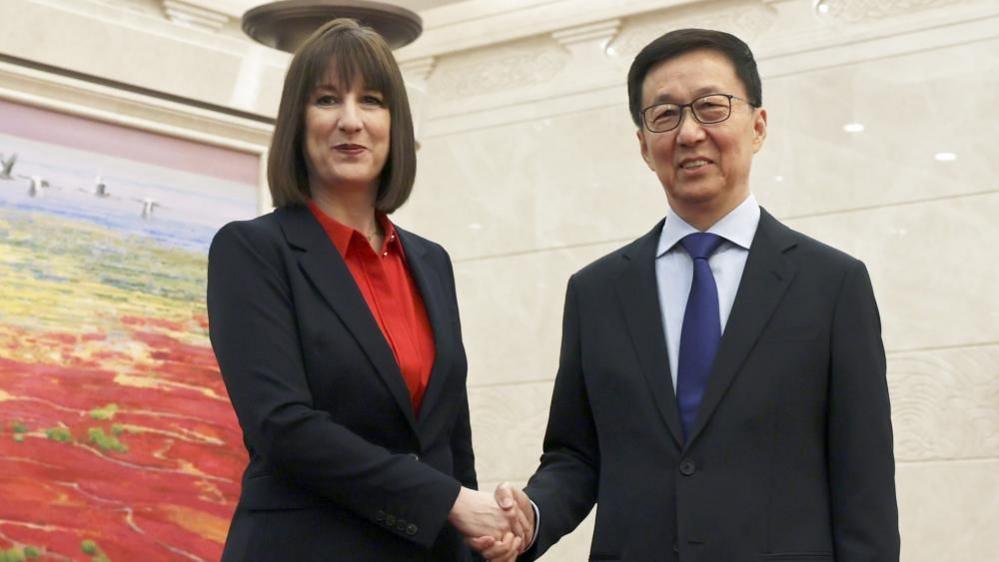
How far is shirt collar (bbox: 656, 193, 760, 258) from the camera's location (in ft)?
7.80

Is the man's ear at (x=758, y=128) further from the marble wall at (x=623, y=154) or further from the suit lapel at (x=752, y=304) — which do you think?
the marble wall at (x=623, y=154)

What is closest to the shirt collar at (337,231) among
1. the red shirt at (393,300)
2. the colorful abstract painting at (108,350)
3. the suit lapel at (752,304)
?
the red shirt at (393,300)

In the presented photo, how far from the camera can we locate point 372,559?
7.39ft

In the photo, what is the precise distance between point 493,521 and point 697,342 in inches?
16.5

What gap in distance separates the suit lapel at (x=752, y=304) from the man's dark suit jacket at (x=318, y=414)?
16.5 inches

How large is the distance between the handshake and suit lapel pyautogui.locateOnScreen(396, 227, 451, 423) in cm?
15

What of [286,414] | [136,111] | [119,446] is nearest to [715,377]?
[286,414]

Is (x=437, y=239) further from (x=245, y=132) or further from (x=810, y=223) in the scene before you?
(x=810, y=223)

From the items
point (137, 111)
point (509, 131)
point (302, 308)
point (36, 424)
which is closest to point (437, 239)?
point (509, 131)

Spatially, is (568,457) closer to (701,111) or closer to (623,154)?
(701,111)

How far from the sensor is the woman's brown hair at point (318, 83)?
8.00 feet

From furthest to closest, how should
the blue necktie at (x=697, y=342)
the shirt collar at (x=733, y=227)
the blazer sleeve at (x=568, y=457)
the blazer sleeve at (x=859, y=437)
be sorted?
the blazer sleeve at (x=568, y=457), the shirt collar at (x=733, y=227), the blue necktie at (x=697, y=342), the blazer sleeve at (x=859, y=437)

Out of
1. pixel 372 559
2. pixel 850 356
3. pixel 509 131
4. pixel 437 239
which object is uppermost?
pixel 509 131

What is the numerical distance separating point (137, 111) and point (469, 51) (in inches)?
55.9
